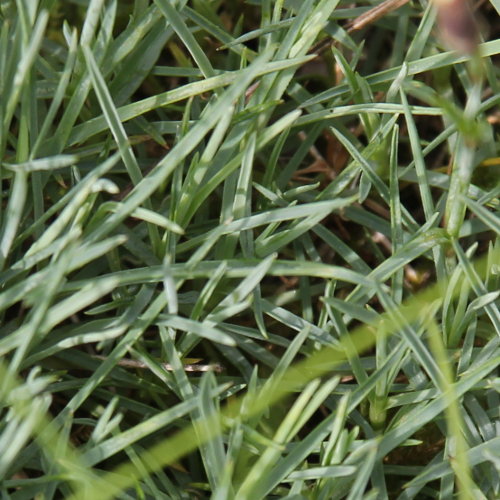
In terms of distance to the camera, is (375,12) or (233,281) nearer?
(233,281)

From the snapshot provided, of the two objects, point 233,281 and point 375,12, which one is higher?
point 375,12

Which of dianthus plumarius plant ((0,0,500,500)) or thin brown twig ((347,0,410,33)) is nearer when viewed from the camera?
dianthus plumarius plant ((0,0,500,500))

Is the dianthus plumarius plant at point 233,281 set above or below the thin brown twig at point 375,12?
below

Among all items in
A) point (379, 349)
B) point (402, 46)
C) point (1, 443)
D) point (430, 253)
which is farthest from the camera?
point (402, 46)

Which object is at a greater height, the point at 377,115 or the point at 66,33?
the point at 66,33

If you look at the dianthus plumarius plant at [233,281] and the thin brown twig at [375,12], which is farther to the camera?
the thin brown twig at [375,12]

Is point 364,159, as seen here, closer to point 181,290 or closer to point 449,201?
point 449,201

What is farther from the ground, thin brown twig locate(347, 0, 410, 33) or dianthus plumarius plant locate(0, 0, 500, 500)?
thin brown twig locate(347, 0, 410, 33)

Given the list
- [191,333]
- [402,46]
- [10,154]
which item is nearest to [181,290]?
[191,333]
